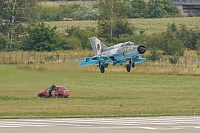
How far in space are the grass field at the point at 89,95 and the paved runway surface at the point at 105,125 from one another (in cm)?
447

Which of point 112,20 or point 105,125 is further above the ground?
point 112,20

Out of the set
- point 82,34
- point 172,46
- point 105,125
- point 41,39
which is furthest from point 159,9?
point 105,125

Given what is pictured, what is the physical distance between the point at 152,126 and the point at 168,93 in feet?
134

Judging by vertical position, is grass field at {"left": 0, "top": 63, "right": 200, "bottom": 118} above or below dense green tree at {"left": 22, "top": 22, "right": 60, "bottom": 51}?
below

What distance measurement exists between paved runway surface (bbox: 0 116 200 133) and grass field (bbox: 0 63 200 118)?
4474 millimetres

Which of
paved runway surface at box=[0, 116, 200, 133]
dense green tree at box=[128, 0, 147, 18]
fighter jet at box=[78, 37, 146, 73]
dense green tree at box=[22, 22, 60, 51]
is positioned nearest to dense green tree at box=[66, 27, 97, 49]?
dense green tree at box=[22, 22, 60, 51]

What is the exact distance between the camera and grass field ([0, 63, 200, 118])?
59.1m

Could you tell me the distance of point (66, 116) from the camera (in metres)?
53.5

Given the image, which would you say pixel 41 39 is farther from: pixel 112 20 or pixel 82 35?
pixel 112 20

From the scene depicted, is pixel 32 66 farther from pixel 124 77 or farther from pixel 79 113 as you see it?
pixel 124 77

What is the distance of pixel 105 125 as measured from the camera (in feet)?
150

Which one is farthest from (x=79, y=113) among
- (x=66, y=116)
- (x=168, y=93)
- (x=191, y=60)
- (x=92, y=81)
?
(x=191, y=60)

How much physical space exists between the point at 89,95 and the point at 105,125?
1426 inches

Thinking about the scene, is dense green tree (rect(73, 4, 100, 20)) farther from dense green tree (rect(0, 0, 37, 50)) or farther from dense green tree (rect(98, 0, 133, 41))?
dense green tree (rect(0, 0, 37, 50))
